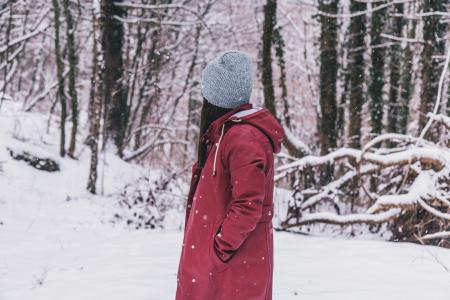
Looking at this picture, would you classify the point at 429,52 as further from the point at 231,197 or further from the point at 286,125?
the point at 231,197

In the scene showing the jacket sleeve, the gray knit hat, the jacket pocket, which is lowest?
the jacket pocket

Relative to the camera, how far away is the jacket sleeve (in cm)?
214

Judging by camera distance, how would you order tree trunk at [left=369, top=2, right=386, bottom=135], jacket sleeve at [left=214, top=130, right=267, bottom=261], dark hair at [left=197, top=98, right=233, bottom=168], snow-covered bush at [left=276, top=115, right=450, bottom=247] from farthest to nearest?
tree trunk at [left=369, top=2, right=386, bottom=135]
snow-covered bush at [left=276, top=115, right=450, bottom=247]
dark hair at [left=197, top=98, right=233, bottom=168]
jacket sleeve at [left=214, top=130, right=267, bottom=261]

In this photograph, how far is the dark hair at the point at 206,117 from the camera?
239 centimetres

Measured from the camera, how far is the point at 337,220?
650cm

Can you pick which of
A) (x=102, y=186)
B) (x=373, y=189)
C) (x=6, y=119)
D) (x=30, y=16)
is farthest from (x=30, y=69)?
(x=373, y=189)

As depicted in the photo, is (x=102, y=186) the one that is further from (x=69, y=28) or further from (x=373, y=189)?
(x=373, y=189)

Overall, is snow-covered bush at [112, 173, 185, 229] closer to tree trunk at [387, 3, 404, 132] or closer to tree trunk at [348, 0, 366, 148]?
tree trunk at [348, 0, 366, 148]

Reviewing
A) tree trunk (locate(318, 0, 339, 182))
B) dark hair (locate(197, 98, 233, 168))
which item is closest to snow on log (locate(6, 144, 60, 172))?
tree trunk (locate(318, 0, 339, 182))

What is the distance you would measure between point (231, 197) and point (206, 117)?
43 centimetres

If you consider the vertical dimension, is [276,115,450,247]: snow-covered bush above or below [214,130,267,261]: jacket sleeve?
below

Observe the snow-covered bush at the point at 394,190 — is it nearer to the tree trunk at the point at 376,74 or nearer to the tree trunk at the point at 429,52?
the tree trunk at the point at 429,52

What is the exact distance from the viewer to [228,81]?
2326 millimetres

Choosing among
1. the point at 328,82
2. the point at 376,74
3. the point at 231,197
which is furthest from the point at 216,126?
the point at 376,74
